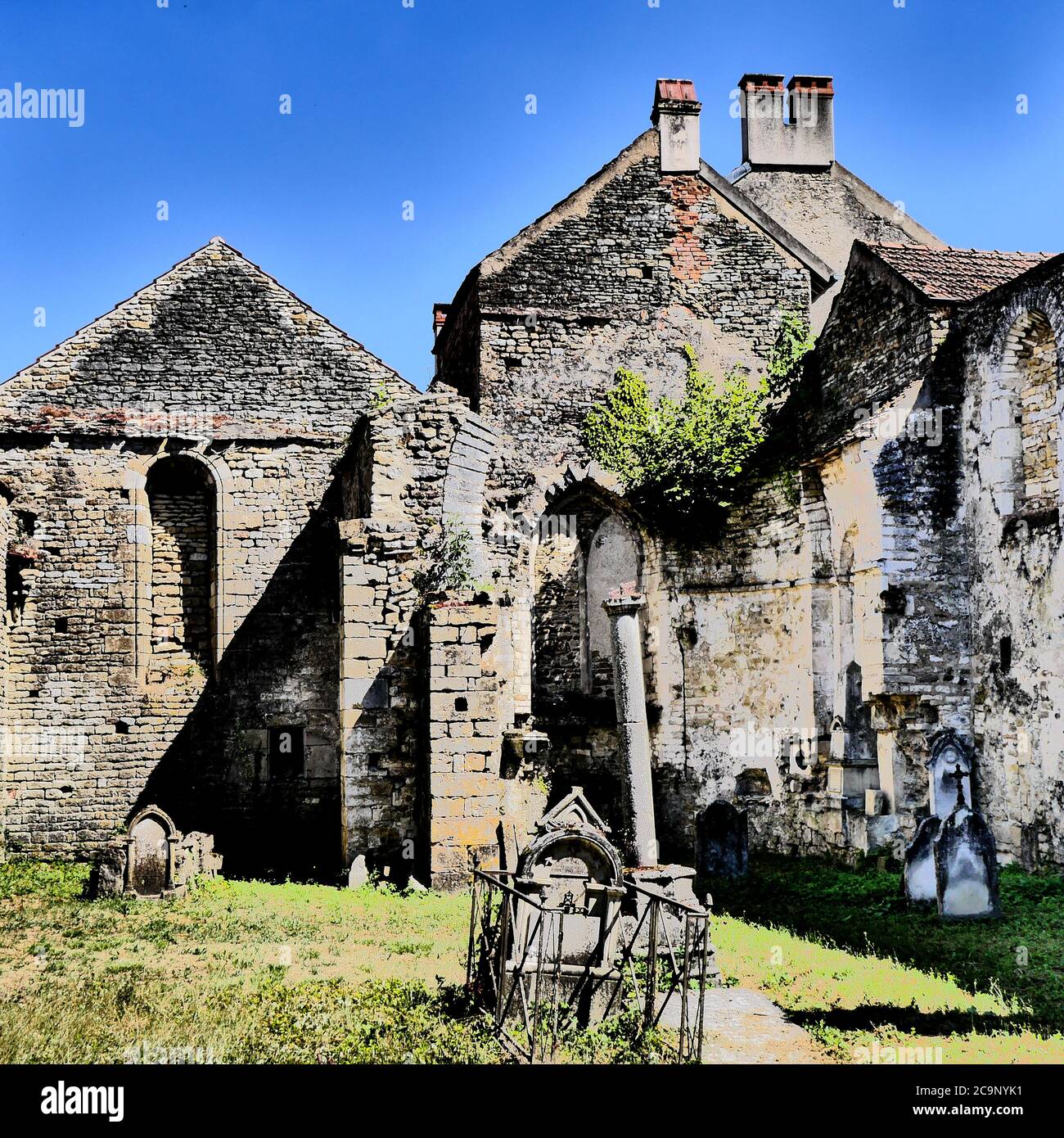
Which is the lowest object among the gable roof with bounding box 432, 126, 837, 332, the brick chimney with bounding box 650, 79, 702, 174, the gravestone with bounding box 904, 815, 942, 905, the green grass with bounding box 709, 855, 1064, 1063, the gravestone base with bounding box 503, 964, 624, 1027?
the green grass with bounding box 709, 855, 1064, 1063

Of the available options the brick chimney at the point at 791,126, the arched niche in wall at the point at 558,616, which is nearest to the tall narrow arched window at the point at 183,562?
the arched niche in wall at the point at 558,616

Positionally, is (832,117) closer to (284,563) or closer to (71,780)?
(284,563)

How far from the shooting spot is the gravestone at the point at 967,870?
35.9 feet

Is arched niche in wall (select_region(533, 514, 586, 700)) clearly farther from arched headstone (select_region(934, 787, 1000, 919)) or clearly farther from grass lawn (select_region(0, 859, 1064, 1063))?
arched headstone (select_region(934, 787, 1000, 919))

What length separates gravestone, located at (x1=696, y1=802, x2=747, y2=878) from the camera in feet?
46.4

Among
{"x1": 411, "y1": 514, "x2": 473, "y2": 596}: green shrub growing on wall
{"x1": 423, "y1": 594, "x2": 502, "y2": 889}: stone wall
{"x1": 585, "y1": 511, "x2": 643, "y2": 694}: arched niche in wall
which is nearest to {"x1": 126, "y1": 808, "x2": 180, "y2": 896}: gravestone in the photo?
{"x1": 423, "y1": 594, "x2": 502, "y2": 889}: stone wall

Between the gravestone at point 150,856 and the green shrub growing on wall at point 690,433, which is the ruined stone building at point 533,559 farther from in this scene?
the gravestone at point 150,856

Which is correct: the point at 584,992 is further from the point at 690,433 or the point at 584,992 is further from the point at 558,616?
the point at 558,616

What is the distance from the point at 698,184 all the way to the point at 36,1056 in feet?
54.3

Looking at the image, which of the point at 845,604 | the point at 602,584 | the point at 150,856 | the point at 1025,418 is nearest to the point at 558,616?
the point at 602,584

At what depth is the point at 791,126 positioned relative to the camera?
2227 centimetres

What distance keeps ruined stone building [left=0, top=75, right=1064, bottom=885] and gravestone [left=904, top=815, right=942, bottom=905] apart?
0.96 metres

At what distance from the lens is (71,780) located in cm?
1702

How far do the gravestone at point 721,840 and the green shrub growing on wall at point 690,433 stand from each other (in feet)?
15.8
